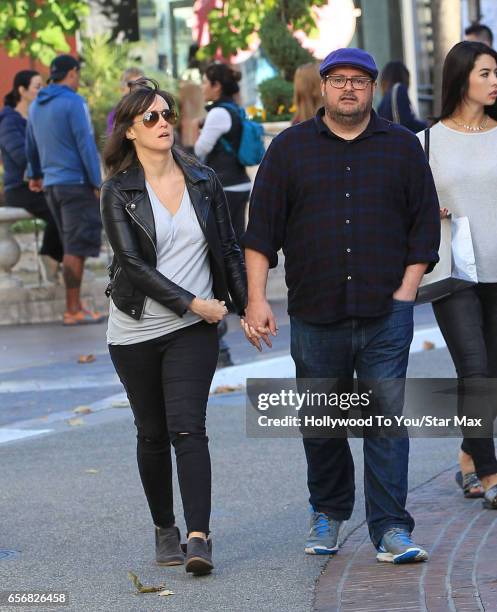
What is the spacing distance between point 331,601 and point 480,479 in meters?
1.69

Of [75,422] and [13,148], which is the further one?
[13,148]

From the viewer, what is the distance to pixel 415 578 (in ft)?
18.3

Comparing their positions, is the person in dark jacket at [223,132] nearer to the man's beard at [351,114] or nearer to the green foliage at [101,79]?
the man's beard at [351,114]

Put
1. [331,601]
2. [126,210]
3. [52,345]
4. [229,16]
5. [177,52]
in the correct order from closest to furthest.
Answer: [331,601] < [126,210] < [52,345] < [229,16] < [177,52]

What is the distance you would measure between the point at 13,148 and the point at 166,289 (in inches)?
351

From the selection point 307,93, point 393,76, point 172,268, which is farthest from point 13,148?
point 172,268

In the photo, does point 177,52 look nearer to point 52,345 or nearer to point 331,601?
point 52,345

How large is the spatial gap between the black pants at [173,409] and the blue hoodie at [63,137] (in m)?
7.54

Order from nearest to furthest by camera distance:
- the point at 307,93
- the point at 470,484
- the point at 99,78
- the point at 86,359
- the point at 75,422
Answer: the point at 470,484 < the point at 75,422 < the point at 307,93 < the point at 86,359 < the point at 99,78

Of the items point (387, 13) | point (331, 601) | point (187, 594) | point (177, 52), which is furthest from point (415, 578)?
point (387, 13)

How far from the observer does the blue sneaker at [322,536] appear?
6.08 metres

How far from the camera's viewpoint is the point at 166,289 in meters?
5.69

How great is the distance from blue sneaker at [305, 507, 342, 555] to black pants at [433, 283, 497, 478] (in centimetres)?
98

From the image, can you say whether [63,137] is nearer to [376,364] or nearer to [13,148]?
[13,148]
